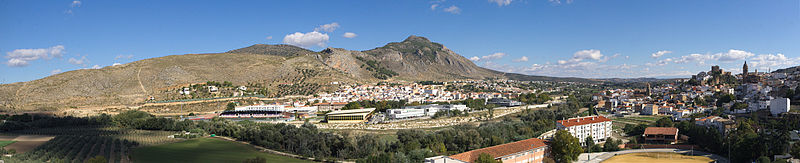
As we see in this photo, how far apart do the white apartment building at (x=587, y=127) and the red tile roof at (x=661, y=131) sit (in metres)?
3.51

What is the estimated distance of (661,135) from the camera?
3553 cm

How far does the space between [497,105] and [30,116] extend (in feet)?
196

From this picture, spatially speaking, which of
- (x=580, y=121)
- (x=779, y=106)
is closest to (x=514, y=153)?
(x=580, y=121)

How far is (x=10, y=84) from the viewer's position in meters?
59.9

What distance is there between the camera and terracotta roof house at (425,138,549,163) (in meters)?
24.2

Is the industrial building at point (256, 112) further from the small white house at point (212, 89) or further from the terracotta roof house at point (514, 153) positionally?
the terracotta roof house at point (514, 153)

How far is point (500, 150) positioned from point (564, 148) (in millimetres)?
4878

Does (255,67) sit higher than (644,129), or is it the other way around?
(255,67)

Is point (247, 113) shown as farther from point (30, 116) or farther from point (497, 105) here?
point (497, 105)

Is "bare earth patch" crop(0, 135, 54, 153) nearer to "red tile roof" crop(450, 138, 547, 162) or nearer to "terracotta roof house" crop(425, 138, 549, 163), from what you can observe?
"terracotta roof house" crop(425, 138, 549, 163)

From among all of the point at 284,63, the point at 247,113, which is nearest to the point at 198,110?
the point at 247,113

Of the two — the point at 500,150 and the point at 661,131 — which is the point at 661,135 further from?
the point at 500,150

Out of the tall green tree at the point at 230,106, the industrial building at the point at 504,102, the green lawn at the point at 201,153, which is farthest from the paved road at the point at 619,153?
the tall green tree at the point at 230,106

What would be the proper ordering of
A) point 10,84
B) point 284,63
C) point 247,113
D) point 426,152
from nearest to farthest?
point 426,152 → point 247,113 → point 10,84 → point 284,63
